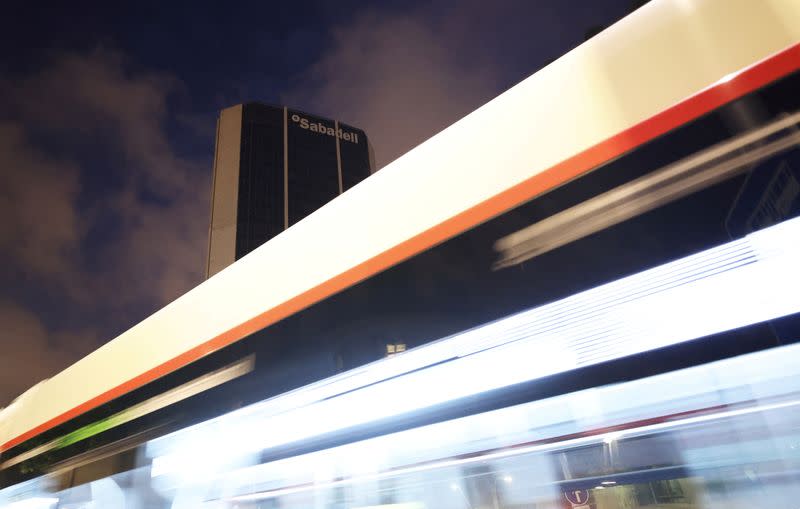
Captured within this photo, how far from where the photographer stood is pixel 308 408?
4.87 ft

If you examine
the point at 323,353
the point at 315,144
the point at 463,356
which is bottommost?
the point at 463,356

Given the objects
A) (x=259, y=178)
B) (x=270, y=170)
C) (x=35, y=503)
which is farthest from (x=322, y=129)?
(x=35, y=503)

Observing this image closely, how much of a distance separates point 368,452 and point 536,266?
2.33 ft

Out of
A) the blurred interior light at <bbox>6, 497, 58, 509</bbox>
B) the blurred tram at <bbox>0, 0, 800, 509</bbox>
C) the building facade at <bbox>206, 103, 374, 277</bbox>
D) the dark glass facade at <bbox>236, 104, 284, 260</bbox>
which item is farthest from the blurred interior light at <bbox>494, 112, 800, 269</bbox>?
the dark glass facade at <bbox>236, 104, 284, 260</bbox>

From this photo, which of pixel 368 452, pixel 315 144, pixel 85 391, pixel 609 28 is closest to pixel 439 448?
pixel 368 452

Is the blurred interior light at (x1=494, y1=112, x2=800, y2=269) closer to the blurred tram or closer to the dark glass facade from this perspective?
the blurred tram

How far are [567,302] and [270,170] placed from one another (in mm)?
39008

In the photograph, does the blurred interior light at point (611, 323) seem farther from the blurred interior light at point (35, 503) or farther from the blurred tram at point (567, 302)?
the blurred interior light at point (35, 503)

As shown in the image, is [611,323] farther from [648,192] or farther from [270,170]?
[270,170]

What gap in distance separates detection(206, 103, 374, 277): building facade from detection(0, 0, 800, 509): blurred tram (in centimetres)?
3163

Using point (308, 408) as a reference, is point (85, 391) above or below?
above

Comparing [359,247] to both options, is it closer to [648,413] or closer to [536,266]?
[536,266]

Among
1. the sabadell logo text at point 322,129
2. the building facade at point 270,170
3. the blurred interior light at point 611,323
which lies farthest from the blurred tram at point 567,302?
the sabadell logo text at point 322,129

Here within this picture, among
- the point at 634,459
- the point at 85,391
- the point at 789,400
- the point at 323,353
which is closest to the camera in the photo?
the point at 789,400
